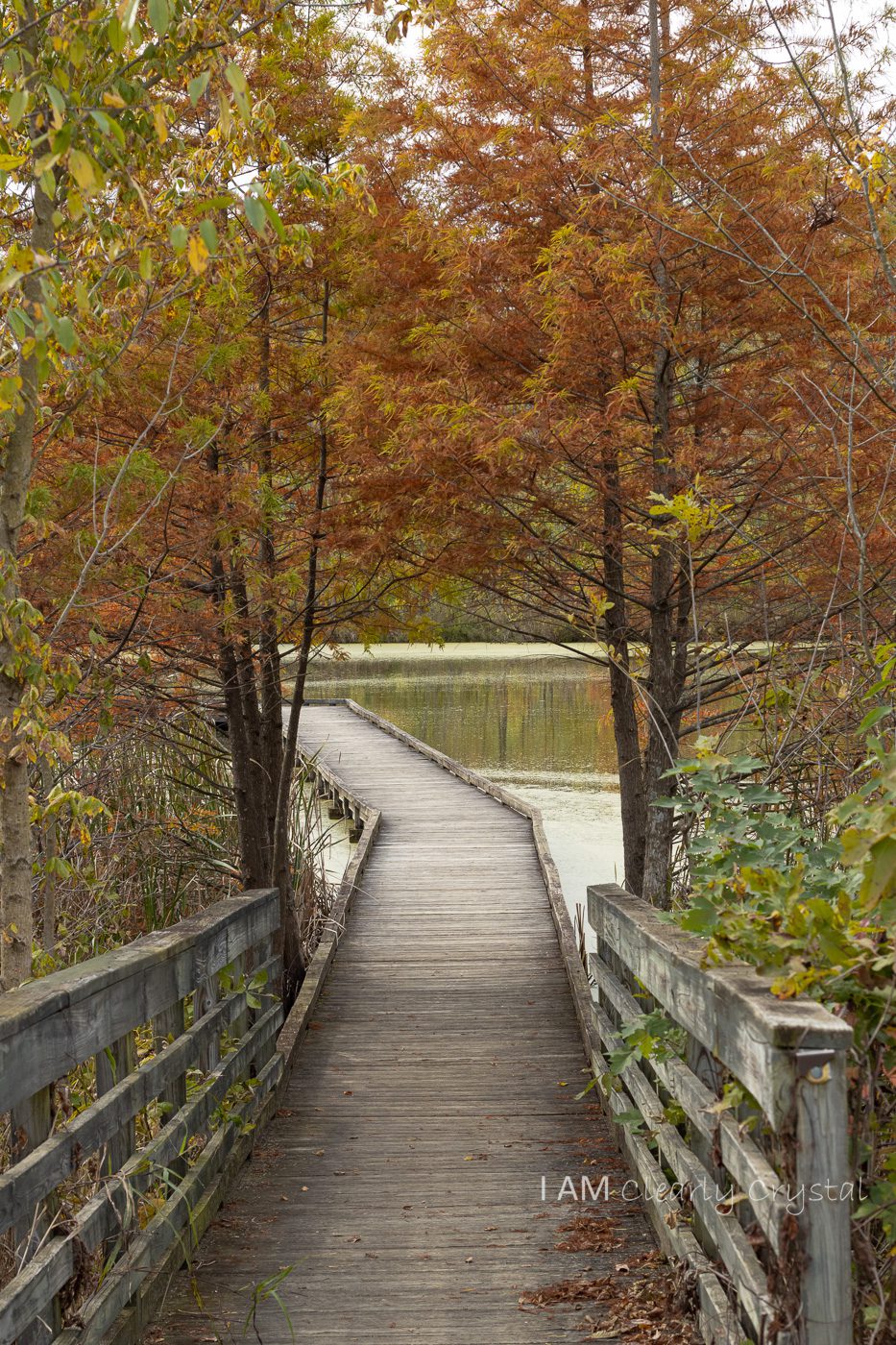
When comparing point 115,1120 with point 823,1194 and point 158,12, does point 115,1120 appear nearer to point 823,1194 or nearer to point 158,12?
point 823,1194

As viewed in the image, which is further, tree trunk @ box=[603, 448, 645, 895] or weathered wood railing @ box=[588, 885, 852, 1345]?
tree trunk @ box=[603, 448, 645, 895]

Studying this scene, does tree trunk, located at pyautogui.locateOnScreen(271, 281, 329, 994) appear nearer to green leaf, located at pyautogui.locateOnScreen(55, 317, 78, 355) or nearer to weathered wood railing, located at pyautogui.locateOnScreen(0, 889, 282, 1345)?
weathered wood railing, located at pyautogui.locateOnScreen(0, 889, 282, 1345)

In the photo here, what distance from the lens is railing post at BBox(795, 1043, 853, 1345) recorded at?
2.05 m

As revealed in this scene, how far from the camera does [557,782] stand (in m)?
18.8

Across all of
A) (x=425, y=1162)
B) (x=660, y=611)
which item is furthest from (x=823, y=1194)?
(x=660, y=611)

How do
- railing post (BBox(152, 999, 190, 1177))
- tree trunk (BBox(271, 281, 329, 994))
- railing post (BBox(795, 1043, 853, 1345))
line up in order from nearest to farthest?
1. railing post (BBox(795, 1043, 853, 1345))
2. railing post (BBox(152, 999, 190, 1177))
3. tree trunk (BBox(271, 281, 329, 994))

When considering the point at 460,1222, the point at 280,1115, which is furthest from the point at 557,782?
the point at 460,1222

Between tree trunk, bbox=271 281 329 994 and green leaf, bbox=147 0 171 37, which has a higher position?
green leaf, bbox=147 0 171 37

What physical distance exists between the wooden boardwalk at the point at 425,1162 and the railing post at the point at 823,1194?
1280mm

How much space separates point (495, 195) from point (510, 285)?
0.60 meters

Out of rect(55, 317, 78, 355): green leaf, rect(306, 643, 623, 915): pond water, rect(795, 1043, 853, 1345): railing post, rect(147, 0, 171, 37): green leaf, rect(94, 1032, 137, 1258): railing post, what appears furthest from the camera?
rect(306, 643, 623, 915): pond water

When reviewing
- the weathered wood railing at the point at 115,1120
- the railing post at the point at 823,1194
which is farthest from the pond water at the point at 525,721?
the railing post at the point at 823,1194

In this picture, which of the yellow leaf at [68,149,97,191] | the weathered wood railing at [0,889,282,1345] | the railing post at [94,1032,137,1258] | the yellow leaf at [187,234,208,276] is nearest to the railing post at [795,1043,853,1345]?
the weathered wood railing at [0,889,282,1345]

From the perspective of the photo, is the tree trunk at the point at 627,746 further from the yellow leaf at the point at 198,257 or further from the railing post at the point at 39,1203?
the railing post at the point at 39,1203
